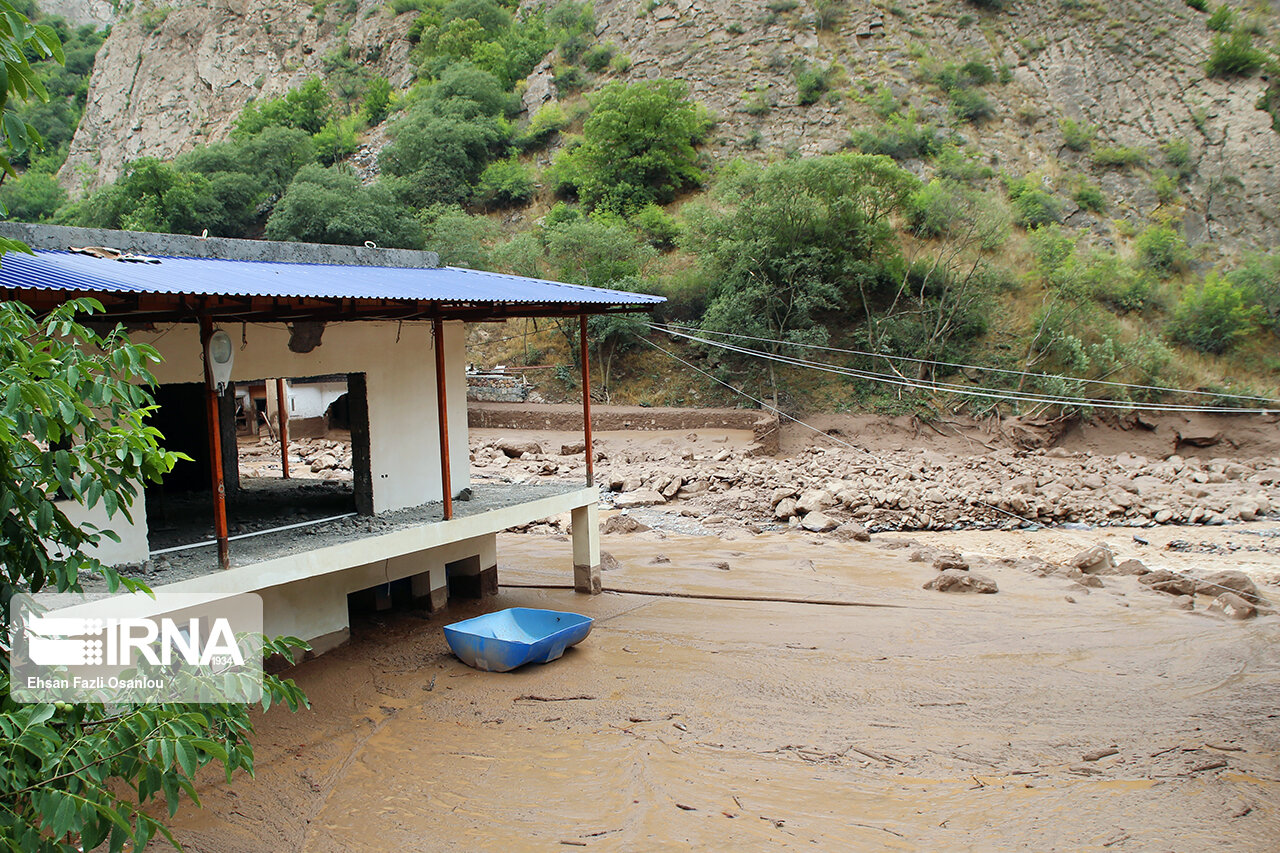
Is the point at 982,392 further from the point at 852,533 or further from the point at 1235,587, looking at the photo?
the point at 1235,587

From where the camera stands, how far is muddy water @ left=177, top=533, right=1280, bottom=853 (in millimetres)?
6059

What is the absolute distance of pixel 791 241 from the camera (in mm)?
26172

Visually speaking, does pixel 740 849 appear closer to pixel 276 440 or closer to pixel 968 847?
pixel 968 847

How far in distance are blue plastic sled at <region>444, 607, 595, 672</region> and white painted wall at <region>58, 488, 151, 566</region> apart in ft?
10.4

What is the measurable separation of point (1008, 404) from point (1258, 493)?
6.89m

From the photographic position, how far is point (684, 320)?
94.2 feet

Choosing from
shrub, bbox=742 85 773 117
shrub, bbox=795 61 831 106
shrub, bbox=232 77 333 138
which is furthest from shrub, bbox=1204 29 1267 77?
shrub, bbox=232 77 333 138

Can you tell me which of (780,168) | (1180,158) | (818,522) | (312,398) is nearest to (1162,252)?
(1180,158)

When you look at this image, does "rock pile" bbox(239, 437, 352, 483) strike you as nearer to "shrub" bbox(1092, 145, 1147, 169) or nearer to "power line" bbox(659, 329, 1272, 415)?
"power line" bbox(659, 329, 1272, 415)

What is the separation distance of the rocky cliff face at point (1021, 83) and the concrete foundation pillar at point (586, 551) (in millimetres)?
28977

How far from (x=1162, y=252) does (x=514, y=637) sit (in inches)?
1183

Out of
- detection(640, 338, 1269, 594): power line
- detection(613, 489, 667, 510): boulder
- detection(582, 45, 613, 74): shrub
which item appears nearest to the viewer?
detection(640, 338, 1269, 594): power line

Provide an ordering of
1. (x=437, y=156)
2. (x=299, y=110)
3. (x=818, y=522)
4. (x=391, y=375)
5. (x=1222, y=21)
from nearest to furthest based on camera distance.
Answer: (x=391, y=375), (x=818, y=522), (x=437, y=156), (x=1222, y=21), (x=299, y=110)

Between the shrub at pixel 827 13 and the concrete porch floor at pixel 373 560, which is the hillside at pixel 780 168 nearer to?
the shrub at pixel 827 13
